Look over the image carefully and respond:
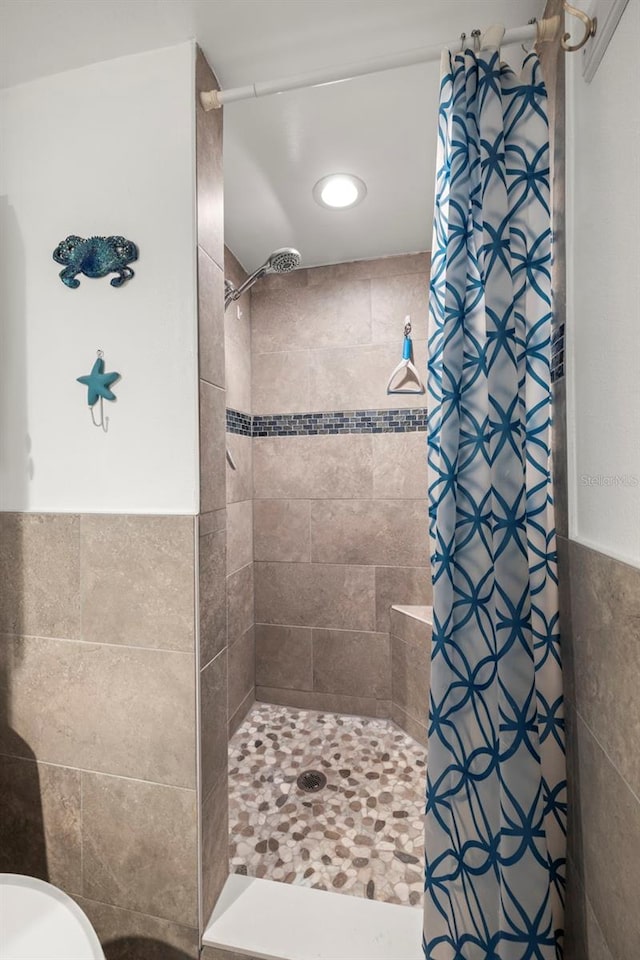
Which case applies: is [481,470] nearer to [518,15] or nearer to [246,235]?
[518,15]

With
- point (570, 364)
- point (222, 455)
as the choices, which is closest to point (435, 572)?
point (570, 364)

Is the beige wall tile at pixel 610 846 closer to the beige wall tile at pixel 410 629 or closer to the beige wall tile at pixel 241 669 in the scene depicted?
the beige wall tile at pixel 410 629

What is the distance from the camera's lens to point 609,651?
714mm

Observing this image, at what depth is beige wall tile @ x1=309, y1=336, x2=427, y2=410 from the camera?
7.54 feet

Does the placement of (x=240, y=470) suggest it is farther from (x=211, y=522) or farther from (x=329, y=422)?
(x=211, y=522)

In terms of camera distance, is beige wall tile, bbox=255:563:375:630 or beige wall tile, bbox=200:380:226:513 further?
beige wall tile, bbox=255:563:375:630

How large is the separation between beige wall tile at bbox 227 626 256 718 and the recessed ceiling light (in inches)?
79.6

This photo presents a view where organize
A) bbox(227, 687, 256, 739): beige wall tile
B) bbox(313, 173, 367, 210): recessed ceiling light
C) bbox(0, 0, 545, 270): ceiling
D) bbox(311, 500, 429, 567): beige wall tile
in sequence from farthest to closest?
bbox(311, 500, 429, 567): beige wall tile → bbox(227, 687, 256, 739): beige wall tile → bbox(313, 173, 367, 210): recessed ceiling light → bbox(0, 0, 545, 270): ceiling

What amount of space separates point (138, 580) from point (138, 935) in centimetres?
91

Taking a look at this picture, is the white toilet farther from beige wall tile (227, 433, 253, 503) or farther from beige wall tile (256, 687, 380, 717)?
beige wall tile (256, 687, 380, 717)

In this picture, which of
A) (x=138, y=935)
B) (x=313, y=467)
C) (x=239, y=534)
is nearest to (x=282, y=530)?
(x=239, y=534)

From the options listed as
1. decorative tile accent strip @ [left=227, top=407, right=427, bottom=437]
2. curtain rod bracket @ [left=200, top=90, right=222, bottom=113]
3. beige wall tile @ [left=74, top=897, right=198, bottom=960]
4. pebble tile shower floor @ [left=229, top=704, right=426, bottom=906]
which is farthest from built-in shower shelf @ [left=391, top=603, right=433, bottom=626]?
curtain rod bracket @ [left=200, top=90, right=222, bottom=113]

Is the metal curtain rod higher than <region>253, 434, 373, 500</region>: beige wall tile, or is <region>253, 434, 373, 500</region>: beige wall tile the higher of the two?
the metal curtain rod

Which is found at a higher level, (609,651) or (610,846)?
(609,651)
